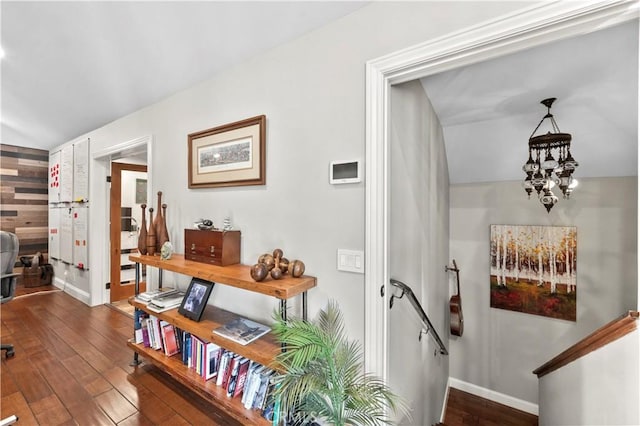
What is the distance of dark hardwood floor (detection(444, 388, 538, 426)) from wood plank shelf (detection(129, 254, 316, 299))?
8.84ft

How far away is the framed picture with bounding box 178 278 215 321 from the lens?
1852 millimetres

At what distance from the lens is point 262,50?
181cm

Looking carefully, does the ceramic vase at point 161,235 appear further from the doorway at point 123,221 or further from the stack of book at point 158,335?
the doorway at point 123,221

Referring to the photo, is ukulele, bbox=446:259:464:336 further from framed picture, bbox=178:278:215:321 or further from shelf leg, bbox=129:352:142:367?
shelf leg, bbox=129:352:142:367

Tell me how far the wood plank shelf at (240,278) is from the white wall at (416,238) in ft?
1.79

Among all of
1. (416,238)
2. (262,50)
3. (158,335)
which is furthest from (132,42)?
(416,238)

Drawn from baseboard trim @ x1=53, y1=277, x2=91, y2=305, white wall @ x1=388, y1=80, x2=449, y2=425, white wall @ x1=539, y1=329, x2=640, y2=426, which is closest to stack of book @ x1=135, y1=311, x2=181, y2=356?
white wall @ x1=388, y1=80, x2=449, y2=425

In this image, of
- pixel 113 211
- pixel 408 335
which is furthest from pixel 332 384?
pixel 113 211

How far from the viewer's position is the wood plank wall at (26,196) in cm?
Result: 445

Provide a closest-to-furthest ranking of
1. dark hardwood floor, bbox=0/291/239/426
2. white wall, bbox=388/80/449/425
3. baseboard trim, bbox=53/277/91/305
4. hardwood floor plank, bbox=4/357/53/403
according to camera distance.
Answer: white wall, bbox=388/80/449/425 → dark hardwood floor, bbox=0/291/239/426 → hardwood floor plank, bbox=4/357/53/403 → baseboard trim, bbox=53/277/91/305

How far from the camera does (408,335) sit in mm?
1887

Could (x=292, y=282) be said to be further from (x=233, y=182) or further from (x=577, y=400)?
(x=577, y=400)

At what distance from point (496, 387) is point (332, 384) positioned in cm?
319

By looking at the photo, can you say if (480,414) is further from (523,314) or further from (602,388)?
(602,388)
